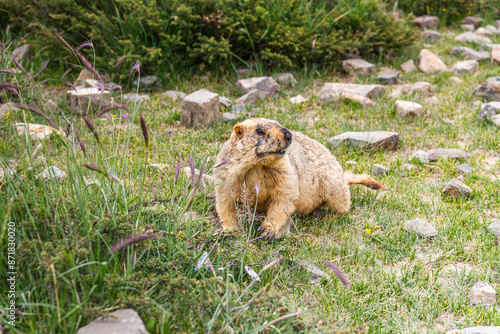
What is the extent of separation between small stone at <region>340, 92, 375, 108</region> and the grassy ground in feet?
3.31

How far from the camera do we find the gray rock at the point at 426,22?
1042 centimetres

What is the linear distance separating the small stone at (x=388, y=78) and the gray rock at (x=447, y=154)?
95.5 inches

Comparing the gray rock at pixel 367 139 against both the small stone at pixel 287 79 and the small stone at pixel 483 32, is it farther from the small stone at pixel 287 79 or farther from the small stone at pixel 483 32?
the small stone at pixel 483 32

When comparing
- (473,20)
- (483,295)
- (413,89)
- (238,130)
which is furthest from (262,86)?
(473,20)

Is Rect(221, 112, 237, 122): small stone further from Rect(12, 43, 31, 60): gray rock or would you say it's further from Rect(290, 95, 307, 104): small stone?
Rect(12, 43, 31, 60): gray rock

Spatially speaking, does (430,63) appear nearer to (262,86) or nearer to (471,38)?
(471,38)

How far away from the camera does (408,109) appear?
6.35m

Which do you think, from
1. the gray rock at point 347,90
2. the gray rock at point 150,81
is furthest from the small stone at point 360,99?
the gray rock at point 150,81

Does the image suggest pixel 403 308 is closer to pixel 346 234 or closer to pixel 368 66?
pixel 346 234

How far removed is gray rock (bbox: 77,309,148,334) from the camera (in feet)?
6.96

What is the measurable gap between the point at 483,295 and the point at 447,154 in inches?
103

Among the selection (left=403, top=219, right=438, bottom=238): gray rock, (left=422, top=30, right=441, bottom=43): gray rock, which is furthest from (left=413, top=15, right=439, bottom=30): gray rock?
(left=403, top=219, right=438, bottom=238): gray rock

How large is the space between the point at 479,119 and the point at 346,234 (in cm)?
346

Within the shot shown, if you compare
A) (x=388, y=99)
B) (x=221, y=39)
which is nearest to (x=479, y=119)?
(x=388, y=99)
